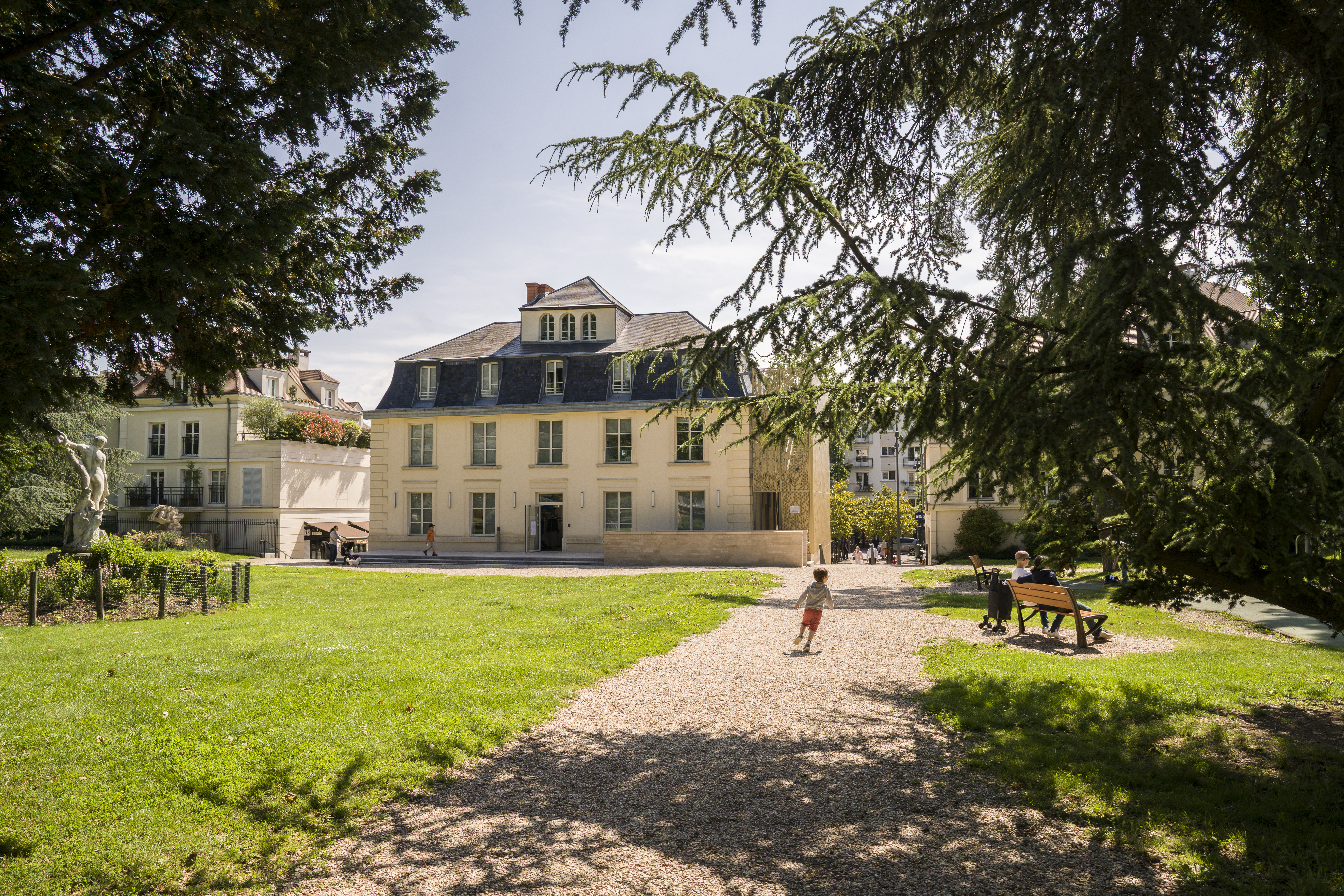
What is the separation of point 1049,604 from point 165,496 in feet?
137

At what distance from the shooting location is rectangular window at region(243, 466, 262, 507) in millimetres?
39281

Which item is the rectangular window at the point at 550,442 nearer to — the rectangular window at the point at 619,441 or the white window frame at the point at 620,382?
the rectangular window at the point at 619,441

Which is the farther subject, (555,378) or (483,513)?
(483,513)

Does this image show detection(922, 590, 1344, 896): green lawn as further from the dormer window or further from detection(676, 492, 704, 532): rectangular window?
the dormer window

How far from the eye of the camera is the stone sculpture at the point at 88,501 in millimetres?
16500

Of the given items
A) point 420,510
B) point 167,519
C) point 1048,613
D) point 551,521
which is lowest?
point 1048,613

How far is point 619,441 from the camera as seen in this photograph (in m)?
32.6

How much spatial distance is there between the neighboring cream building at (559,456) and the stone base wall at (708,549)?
2.39m

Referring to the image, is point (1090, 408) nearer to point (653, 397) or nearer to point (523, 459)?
point (653, 397)

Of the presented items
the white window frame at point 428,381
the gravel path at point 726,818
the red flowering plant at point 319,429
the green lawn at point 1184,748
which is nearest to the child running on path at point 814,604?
the green lawn at point 1184,748

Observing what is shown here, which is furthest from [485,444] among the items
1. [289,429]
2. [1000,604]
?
[1000,604]

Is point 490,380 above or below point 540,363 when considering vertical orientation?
below

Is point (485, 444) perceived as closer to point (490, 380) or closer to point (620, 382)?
point (490, 380)

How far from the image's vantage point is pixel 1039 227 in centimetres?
577
